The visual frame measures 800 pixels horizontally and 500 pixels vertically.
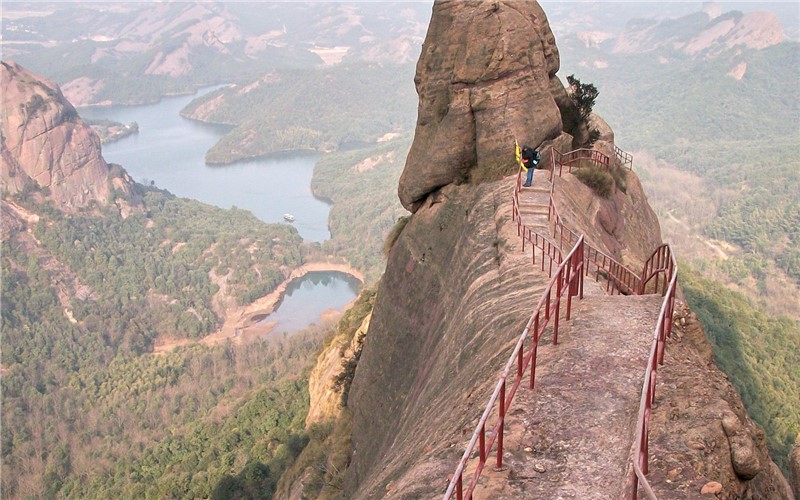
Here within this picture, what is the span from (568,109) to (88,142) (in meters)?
119

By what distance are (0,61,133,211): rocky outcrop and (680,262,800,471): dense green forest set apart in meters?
111

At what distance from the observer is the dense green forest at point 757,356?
116ft

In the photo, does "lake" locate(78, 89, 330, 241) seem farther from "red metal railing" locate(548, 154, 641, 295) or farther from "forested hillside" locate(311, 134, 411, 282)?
"red metal railing" locate(548, 154, 641, 295)

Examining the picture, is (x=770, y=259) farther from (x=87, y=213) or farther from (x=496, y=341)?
(x=87, y=213)

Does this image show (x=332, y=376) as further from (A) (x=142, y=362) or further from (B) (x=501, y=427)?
(A) (x=142, y=362)

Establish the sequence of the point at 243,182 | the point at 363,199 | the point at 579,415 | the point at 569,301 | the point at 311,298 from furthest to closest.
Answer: the point at 243,182 → the point at 363,199 → the point at 311,298 → the point at 569,301 → the point at 579,415

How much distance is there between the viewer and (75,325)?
100 metres

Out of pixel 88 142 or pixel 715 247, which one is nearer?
pixel 715 247

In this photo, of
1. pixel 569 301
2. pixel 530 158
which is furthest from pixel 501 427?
pixel 530 158

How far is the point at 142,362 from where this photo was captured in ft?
282

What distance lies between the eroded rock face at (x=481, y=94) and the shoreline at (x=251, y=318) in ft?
219

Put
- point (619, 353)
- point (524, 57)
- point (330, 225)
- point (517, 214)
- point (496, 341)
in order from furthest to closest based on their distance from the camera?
point (330, 225) → point (524, 57) → point (517, 214) → point (496, 341) → point (619, 353)

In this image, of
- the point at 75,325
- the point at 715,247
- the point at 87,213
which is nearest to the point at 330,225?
the point at 87,213

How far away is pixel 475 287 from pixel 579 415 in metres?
7.29
